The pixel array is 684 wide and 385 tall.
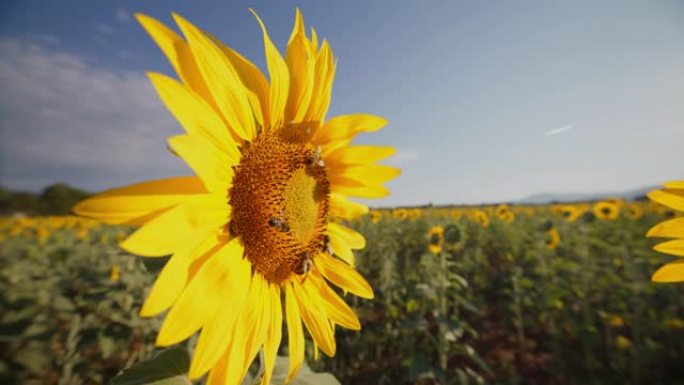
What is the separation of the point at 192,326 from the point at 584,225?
11.3 metres

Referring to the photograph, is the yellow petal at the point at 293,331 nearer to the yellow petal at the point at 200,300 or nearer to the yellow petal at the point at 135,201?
the yellow petal at the point at 200,300

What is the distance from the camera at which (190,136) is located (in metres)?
0.77

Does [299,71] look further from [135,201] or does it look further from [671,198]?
[671,198]

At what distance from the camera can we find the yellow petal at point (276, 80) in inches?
39.9

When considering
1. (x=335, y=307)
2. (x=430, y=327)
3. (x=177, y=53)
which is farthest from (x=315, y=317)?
(x=430, y=327)

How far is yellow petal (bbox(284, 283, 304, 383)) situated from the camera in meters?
1.15

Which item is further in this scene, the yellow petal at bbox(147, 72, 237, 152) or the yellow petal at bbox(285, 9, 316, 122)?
the yellow petal at bbox(285, 9, 316, 122)

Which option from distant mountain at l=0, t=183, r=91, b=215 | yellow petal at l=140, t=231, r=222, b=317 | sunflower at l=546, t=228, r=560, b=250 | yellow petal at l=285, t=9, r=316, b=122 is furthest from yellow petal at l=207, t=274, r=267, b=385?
distant mountain at l=0, t=183, r=91, b=215

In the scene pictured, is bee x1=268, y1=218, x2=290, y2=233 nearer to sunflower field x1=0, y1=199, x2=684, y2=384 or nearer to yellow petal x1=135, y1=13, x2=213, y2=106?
yellow petal x1=135, y1=13, x2=213, y2=106

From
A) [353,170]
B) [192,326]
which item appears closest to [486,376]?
[353,170]

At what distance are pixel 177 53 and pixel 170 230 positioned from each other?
420 mm

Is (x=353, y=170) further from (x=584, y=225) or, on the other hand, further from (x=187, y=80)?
(x=584, y=225)

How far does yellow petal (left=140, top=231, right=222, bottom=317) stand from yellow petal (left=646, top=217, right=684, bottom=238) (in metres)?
1.45

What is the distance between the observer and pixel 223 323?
0.90 meters
